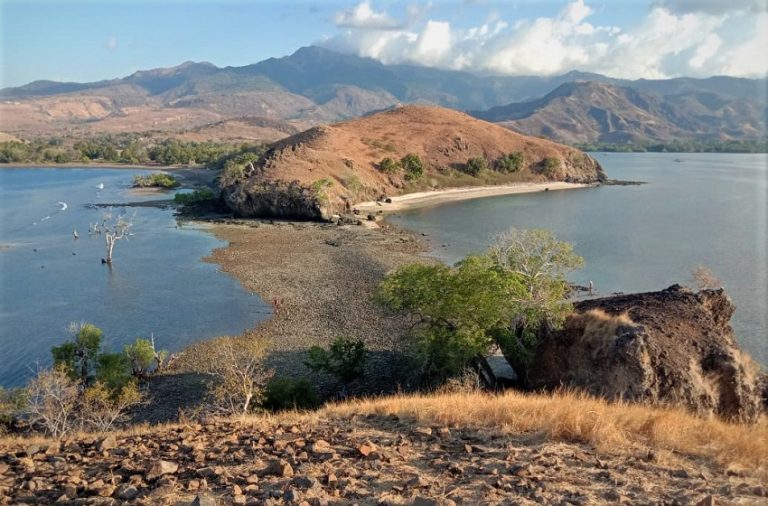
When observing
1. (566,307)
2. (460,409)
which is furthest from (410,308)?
(460,409)

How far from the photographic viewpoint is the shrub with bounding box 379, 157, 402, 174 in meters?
112

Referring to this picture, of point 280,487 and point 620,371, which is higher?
point 280,487

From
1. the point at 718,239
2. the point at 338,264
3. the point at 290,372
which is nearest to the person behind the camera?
the point at 290,372

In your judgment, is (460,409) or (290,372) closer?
(460,409)

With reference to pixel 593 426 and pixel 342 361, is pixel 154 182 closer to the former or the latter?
pixel 342 361

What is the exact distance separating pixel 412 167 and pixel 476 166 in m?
17.9

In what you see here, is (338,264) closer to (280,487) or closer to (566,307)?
(566,307)

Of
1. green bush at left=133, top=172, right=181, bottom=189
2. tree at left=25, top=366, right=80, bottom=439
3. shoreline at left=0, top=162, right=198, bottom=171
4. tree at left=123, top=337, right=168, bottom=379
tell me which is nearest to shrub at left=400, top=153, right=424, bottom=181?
green bush at left=133, top=172, right=181, bottom=189

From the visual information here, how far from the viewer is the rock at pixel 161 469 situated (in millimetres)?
8648

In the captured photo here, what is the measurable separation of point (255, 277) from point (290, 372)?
21.2 metres

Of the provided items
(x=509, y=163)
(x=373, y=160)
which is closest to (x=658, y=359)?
(x=373, y=160)

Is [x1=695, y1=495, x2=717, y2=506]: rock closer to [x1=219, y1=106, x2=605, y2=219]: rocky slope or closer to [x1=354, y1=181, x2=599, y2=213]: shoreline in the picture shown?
A: [x1=219, y1=106, x2=605, y2=219]: rocky slope

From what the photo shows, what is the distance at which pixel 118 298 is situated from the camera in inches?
1719

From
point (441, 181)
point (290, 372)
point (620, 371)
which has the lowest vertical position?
point (290, 372)
